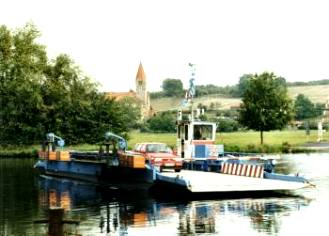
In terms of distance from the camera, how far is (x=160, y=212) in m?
25.8

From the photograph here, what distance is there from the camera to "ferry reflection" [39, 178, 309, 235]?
21.8 metres

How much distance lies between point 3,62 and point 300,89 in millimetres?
129791

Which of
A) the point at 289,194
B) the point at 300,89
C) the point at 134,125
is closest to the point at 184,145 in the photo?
the point at 289,194

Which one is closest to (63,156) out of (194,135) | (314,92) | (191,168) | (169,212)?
(191,168)

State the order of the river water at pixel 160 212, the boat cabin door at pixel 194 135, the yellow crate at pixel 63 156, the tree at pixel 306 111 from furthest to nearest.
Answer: the tree at pixel 306 111
the yellow crate at pixel 63 156
the boat cabin door at pixel 194 135
the river water at pixel 160 212

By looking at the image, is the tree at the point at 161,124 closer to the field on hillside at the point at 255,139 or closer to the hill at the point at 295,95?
the field on hillside at the point at 255,139

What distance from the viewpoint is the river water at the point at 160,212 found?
2152cm

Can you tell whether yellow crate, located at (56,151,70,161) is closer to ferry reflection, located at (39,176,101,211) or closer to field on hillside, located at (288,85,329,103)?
ferry reflection, located at (39,176,101,211)

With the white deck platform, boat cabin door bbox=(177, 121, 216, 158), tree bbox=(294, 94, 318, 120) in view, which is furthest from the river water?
tree bbox=(294, 94, 318, 120)

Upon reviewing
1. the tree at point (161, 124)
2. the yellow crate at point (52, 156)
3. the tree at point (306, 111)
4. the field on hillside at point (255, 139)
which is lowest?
the yellow crate at point (52, 156)

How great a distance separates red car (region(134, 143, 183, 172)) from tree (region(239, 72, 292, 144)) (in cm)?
3950

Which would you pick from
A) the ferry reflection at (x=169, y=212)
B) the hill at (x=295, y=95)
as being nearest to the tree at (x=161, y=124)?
the hill at (x=295, y=95)

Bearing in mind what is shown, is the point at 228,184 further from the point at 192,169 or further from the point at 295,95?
the point at 295,95

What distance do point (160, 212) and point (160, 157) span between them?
9374mm
